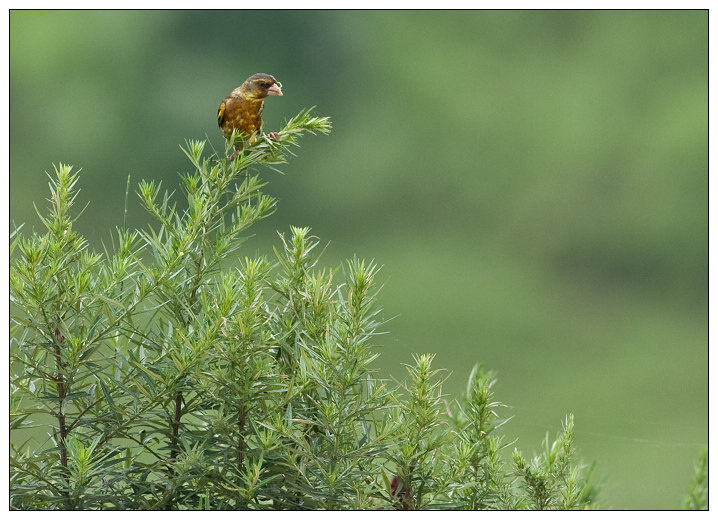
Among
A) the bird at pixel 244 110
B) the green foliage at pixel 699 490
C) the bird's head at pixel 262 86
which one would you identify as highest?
the bird's head at pixel 262 86

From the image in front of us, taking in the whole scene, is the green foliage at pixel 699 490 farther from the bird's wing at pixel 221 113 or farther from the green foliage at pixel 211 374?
the bird's wing at pixel 221 113

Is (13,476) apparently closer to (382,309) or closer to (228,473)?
(228,473)

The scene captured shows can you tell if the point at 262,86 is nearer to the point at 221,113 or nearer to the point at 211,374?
the point at 221,113

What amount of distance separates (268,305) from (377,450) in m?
0.11

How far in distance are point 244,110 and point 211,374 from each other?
18cm

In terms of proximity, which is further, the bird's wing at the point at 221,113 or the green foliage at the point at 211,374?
the bird's wing at the point at 221,113

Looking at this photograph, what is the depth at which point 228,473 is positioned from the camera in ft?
1.52

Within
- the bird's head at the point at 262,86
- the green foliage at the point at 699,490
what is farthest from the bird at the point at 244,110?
the green foliage at the point at 699,490

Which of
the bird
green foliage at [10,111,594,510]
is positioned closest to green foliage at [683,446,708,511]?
green foliage at [10,111,594,510]

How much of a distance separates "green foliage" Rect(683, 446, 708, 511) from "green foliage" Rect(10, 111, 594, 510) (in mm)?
246

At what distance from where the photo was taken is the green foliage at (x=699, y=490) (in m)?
0.65

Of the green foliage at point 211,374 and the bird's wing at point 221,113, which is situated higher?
the bird's wing at point 221,113

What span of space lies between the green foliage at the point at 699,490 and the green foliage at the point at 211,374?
0.25 metres

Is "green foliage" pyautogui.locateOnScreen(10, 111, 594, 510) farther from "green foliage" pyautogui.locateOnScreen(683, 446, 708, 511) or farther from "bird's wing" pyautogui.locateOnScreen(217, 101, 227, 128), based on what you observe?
"green foliage" pyautogui.locateOnScreen(683, 446, 708, 511)
